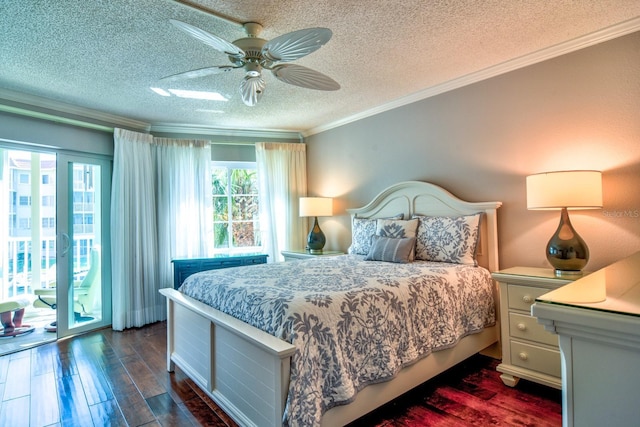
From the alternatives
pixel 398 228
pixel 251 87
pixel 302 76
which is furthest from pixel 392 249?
pixel 251 87

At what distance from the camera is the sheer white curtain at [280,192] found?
4.81 meters

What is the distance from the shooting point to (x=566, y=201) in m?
2.20

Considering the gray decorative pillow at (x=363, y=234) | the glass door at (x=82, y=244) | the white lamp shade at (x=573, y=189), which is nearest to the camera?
the white lamp shade at (x=573, y=189)

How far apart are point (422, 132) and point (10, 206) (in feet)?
16.3

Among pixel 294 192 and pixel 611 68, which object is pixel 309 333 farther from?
pixel 294 192

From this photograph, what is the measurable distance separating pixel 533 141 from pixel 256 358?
263 centimetres

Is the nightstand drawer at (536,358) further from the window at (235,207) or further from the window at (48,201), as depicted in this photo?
the window at (48,201)

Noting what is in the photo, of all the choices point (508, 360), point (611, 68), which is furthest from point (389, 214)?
point (611, 68)

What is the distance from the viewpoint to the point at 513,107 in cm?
286

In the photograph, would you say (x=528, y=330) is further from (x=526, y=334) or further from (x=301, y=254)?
(x=301, y=254)

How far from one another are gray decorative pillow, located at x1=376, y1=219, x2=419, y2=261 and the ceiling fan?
1486 mm

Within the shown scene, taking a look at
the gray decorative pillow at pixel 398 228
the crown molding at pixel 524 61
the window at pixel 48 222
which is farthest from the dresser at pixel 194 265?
the crown molding at pixel 524 61

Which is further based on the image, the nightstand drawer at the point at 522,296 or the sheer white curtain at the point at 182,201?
the sheer white curtain at the point at 182,201

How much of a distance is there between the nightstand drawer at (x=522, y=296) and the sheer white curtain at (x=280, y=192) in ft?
10.1
